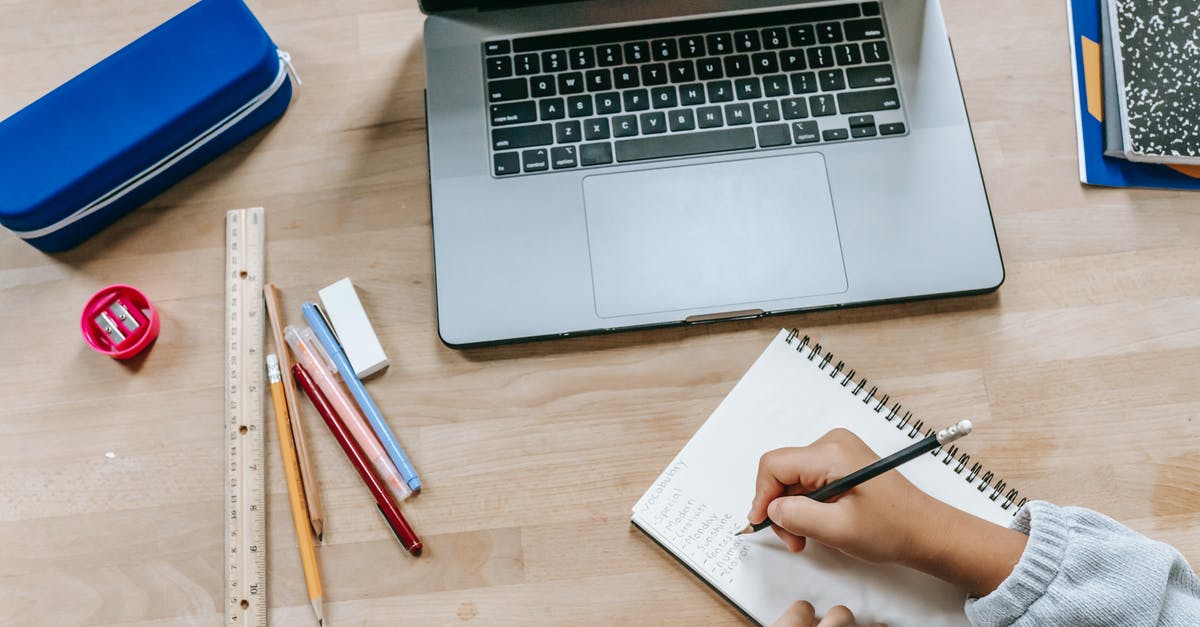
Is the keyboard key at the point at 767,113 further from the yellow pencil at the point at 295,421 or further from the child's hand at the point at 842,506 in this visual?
the yellow pencil at the point at 295,421

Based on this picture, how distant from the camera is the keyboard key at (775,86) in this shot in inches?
28.5

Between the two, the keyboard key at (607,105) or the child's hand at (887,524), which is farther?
the keyboard key at (607,105)

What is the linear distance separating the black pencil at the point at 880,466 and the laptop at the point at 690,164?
0.51 feet

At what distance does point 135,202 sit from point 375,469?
33cm

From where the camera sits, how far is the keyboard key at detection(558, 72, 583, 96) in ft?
2.38

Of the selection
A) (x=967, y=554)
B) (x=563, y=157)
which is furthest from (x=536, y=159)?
(x=967, y=554)

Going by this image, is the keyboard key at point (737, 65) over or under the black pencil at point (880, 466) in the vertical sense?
over

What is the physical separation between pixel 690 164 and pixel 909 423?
0.28 metres

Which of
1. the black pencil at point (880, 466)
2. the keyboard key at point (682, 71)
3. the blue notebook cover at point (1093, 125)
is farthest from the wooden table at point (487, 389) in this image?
the keyboard key at point (682, 71)

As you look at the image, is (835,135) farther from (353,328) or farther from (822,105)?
(353,328)

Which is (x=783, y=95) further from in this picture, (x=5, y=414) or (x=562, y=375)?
(x=5, y=414)

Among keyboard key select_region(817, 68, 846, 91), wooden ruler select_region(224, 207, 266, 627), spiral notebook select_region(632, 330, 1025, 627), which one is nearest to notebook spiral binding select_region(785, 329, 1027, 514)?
spiral notebook select_region(632, 330, 1025, 627)

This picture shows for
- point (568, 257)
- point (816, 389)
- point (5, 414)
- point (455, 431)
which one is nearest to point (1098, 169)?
point (816, 389)

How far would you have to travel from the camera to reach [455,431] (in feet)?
2.27
